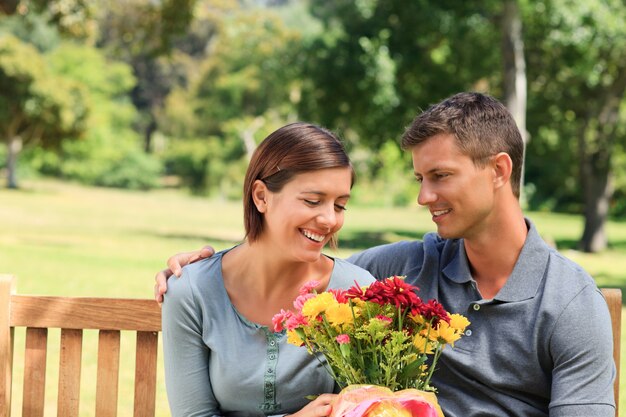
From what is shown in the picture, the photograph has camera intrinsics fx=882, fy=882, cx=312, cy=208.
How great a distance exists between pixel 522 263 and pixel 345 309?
88 cm

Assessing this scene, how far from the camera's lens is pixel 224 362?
2.64 m

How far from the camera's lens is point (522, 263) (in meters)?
2.77

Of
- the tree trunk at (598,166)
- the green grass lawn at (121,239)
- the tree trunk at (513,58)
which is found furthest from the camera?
the tree trunk at (598,166)

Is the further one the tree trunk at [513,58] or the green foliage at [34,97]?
the green foliage at [34,97]

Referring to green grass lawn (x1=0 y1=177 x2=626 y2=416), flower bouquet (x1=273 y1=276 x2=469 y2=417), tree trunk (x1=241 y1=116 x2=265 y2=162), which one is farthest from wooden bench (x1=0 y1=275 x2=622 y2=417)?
tree trunk (x1=241 y1=116 x2=265 y2=162)

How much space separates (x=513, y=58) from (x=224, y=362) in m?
14.9

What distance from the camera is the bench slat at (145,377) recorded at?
2979 mm

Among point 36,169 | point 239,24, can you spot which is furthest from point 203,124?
point 239,24

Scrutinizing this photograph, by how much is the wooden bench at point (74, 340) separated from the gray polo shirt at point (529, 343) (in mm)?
940

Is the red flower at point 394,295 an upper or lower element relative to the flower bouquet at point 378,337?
upper

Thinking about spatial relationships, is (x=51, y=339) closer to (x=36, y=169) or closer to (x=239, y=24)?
(x=239, y=24)

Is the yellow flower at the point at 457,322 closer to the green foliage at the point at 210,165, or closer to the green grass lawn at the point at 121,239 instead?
the green grass lawn at the point at 121,239

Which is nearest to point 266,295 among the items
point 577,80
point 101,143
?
point 577,80

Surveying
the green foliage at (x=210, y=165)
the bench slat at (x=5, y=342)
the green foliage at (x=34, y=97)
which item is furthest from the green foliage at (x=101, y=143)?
the bench slat at (x=5, y=342)
